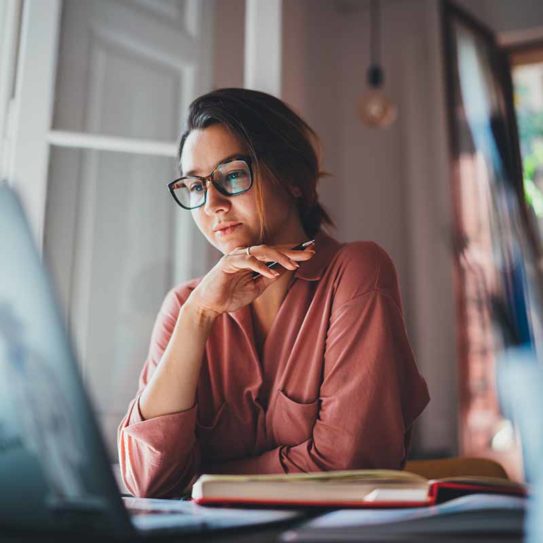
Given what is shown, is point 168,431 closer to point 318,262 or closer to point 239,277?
point 239,277

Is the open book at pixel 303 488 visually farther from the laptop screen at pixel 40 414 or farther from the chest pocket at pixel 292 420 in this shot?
the chest pocket at pixel 292 420

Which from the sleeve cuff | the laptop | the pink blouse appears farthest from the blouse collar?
the laptop

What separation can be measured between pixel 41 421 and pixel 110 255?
135 cm

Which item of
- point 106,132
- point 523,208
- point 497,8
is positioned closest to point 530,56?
point 497,8

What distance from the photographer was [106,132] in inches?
69.2

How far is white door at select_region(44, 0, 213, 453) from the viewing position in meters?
1.67

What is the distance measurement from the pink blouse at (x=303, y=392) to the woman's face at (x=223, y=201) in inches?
4.6

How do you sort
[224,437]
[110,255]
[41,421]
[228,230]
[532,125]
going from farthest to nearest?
[532,125], [110,255], [228,230], [224,437], [41,421]

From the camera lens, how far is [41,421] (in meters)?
0.44

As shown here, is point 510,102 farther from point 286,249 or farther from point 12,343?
point 12,343

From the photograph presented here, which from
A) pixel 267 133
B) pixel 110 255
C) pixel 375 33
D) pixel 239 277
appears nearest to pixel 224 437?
pixel 239 277

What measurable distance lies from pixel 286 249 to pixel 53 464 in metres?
0.59

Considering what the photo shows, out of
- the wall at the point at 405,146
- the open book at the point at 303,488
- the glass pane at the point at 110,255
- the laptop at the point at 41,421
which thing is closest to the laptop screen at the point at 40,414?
the laptop at the point at 41,421

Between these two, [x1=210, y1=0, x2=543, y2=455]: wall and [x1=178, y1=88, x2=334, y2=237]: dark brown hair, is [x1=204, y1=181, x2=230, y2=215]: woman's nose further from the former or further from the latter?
[x1=210, y1=0, x2=543, y2=455]: wall
